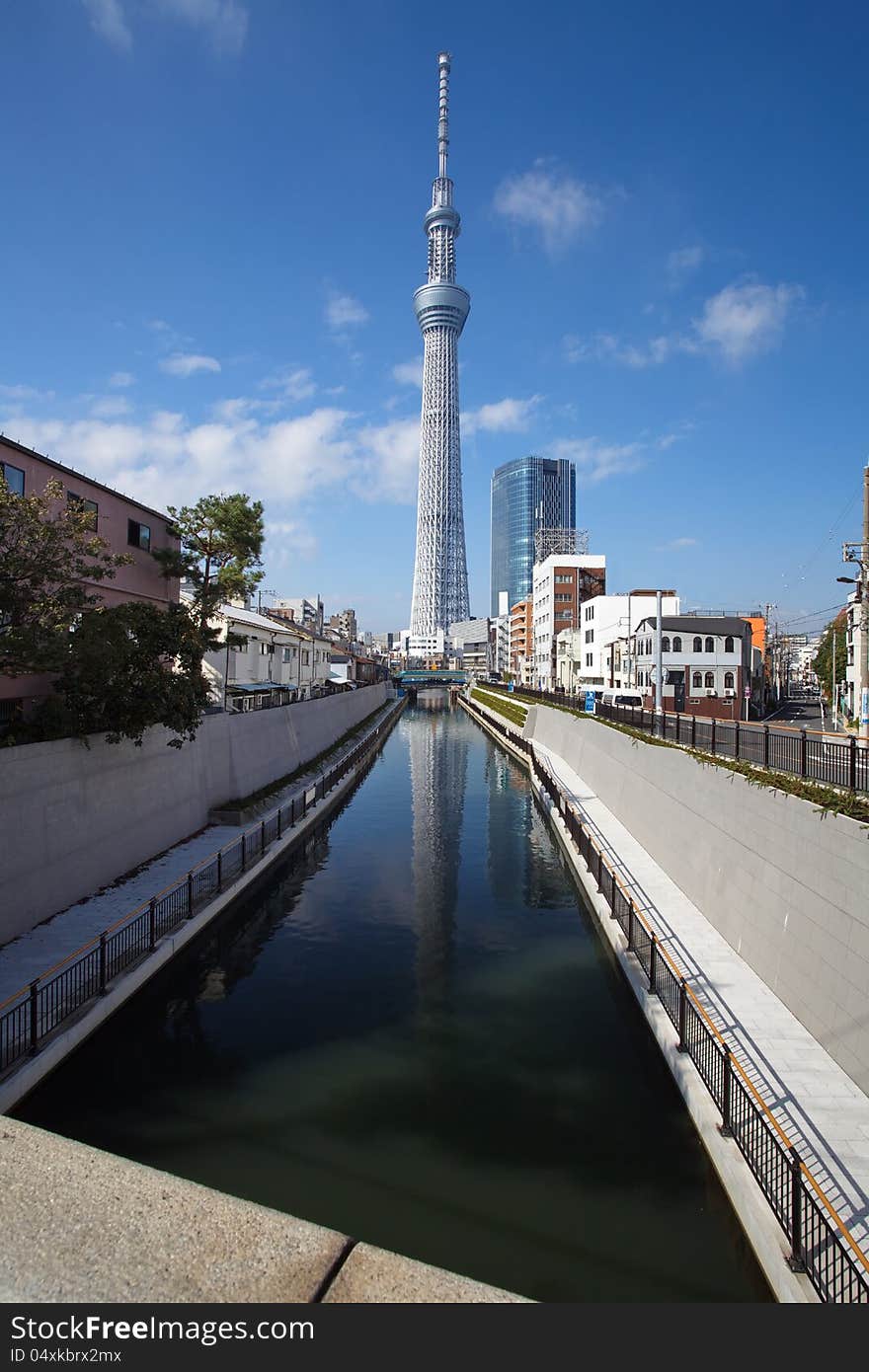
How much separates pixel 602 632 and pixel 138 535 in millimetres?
52223

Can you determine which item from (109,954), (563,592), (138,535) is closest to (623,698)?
(138,535)

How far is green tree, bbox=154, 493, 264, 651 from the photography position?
2916 cm

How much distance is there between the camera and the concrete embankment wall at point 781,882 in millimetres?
9258

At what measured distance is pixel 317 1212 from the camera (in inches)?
305

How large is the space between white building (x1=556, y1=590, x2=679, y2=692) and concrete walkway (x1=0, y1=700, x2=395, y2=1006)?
4468cm

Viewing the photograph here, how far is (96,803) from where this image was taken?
16.7m

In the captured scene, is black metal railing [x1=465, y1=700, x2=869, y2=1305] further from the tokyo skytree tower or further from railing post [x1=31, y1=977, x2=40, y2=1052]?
the tokyo skytree tower

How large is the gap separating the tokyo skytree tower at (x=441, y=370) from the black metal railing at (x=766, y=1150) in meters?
185

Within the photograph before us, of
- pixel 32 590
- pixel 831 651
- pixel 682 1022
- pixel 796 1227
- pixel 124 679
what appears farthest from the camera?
pixel 831 651

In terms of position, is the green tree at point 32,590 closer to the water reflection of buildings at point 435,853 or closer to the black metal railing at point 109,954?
the black metal railing at point 109,954

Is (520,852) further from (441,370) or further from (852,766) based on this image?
(441,370)

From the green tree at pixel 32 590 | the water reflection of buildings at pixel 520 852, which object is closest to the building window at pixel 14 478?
the green tree at pixel 32 590

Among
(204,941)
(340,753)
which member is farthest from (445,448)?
(204,941)

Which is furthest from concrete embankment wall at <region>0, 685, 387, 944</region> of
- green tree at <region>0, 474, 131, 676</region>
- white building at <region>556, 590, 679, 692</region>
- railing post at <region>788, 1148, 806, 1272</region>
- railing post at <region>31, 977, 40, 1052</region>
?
white building at <region>556, 590, 679, 692</region>
